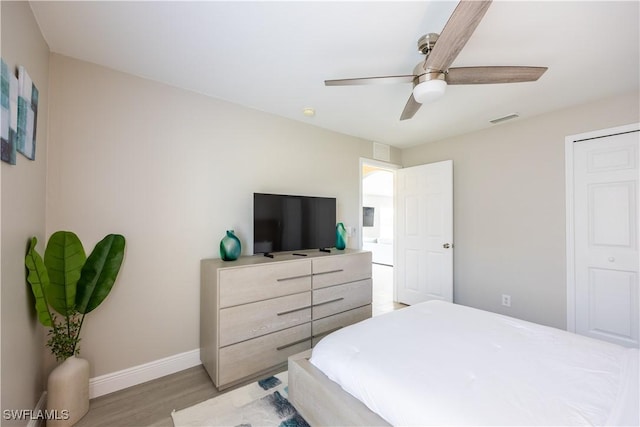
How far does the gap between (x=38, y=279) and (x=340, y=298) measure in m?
2.21

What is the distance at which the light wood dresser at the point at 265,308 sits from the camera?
6.55ft

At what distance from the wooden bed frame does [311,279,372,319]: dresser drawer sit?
853mm

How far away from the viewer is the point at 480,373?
3.84ft

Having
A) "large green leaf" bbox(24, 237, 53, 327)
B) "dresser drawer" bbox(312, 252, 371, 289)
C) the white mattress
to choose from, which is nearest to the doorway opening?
"dresser drawer" bbox(312, 252, 371, 289)

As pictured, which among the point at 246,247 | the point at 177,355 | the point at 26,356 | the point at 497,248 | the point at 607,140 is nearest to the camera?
the point at 26,356

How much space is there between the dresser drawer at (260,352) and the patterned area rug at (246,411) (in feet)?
0.44

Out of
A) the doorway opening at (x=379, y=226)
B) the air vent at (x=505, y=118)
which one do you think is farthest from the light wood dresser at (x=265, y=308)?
the air vent at (x=505, y=118)

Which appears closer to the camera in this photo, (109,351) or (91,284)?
(91,284)

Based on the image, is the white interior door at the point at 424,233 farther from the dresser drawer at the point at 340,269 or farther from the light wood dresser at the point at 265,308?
the light wood dresser at the point at 265,308

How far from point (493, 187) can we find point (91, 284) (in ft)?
13.0

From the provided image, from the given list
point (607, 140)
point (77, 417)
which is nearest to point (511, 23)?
point (607, 140)

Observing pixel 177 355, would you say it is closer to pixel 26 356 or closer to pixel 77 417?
pixel 77 417

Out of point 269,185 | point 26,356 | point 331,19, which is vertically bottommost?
point 26,356

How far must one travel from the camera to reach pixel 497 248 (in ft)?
10.4
